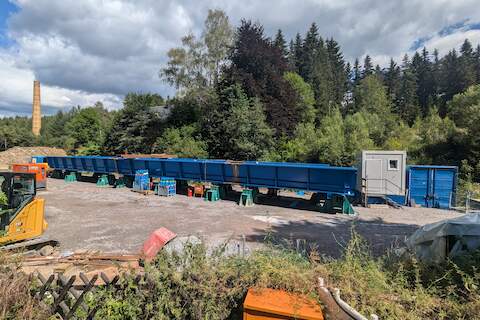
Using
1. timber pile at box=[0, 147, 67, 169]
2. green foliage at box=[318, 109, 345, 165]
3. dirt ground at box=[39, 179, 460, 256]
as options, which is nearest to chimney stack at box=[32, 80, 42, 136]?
timber pile at box=[0, 147, 67, 169]

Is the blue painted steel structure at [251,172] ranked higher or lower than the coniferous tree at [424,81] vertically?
lower

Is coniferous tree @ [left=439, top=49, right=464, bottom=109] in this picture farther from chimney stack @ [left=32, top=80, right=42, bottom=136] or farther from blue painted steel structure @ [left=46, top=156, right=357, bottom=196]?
chimney stack @ [left=32, top=80, right=42, bottom=136]

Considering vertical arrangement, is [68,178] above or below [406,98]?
below

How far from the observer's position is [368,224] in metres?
10.3

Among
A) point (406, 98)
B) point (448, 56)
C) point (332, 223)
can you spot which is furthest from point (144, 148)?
point (448, 56)

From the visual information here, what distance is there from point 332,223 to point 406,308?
24.6ft

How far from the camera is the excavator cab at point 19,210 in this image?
6.64m

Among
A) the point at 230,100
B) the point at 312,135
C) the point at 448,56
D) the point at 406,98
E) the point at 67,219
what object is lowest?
the point at 67,219

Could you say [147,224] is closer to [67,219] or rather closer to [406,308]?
[67,219]

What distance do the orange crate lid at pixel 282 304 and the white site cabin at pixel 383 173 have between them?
11.3m

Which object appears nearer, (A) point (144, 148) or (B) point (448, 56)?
(A) point (144, 148)

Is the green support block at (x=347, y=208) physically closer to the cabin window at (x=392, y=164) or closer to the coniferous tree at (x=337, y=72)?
the cabin window at (x=392, y=164)

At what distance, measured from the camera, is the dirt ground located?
8359 mm

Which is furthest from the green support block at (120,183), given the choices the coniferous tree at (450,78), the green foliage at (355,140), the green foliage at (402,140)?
the coniferous tree at (450,78)
